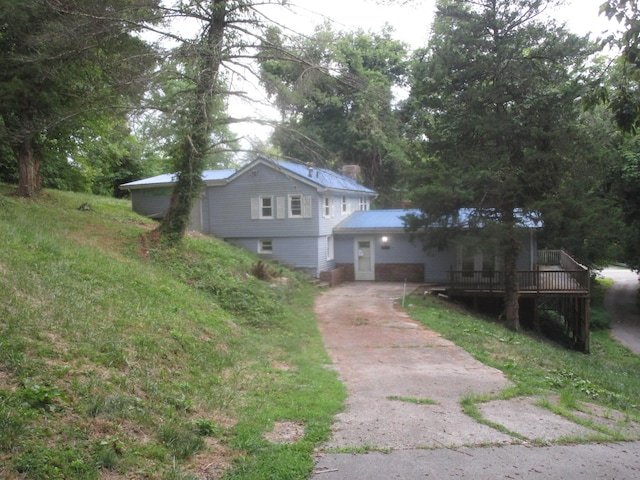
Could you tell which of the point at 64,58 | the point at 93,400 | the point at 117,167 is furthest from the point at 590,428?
the point at 117,167

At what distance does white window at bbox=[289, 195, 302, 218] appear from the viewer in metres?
22.6

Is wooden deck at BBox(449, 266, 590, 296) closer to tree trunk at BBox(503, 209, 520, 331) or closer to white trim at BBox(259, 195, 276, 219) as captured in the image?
tree trunk at BBox(503, 209, 520, 331)

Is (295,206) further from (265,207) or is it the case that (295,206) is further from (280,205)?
(265,207)

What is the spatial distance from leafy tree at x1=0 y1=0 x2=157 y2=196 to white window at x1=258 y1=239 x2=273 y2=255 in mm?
9288

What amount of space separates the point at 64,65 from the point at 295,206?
1109cm

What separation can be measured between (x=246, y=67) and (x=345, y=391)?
9.97m

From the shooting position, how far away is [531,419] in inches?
241

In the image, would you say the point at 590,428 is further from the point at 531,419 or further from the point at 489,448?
the point at 489,448

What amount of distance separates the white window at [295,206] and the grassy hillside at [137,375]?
10.5 meters

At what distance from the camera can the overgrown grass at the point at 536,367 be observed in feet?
25.3

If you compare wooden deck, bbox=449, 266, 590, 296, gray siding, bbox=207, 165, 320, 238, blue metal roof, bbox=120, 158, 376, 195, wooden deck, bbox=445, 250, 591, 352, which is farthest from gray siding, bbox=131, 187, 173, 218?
wooden deck, bbox=449, 266, 590, 296

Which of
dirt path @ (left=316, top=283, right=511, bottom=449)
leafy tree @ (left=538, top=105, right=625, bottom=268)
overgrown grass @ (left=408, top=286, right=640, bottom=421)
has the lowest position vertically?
overgrown grass @ (left=408, top=286, right=640, bottom=421)

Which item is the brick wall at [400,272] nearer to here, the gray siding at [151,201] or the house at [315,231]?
the house at [315,231]

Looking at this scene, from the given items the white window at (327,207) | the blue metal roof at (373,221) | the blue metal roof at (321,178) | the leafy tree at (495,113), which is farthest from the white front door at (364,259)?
the leafy tree at (495,113)
